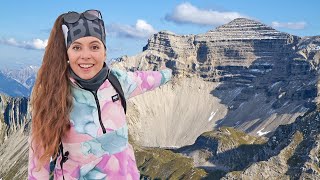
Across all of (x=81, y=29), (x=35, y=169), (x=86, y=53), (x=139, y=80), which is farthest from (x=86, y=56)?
(x=35, y=169)

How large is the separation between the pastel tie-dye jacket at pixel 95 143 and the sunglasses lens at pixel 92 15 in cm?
153

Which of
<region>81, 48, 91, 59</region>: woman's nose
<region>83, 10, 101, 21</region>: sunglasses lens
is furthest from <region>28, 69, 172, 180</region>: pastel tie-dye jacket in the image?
<region>83, 10, 101, 21</region>: sunglasses lens

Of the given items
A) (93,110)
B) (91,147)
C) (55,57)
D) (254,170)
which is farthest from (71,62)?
(254,170)

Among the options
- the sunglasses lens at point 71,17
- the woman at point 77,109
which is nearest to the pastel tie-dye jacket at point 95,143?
the woman at point 77,109

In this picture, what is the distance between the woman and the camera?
9.94m

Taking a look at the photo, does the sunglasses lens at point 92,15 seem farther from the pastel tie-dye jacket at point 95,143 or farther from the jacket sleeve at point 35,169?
the jacket sleeve at point 35,169

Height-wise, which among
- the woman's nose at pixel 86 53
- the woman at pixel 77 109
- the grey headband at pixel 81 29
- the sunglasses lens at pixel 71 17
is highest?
the sunglasses lens at pixel 71 17

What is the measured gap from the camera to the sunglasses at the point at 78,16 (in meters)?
10.3

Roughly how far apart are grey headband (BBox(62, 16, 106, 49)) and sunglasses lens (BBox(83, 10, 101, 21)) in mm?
76

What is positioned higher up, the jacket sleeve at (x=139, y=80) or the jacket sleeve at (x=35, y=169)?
the jacket sleeve at (x=139, y=80)

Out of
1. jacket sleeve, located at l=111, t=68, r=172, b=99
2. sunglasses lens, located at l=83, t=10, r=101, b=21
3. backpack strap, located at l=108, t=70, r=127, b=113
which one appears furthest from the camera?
jacket sleeve, located at l=111, t=68, r=172, b=99

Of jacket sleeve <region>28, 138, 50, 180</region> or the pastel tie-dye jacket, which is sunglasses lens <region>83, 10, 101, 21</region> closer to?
the pastel tie-dye jacket

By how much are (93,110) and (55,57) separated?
147 centimetres

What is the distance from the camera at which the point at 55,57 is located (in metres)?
10.4
